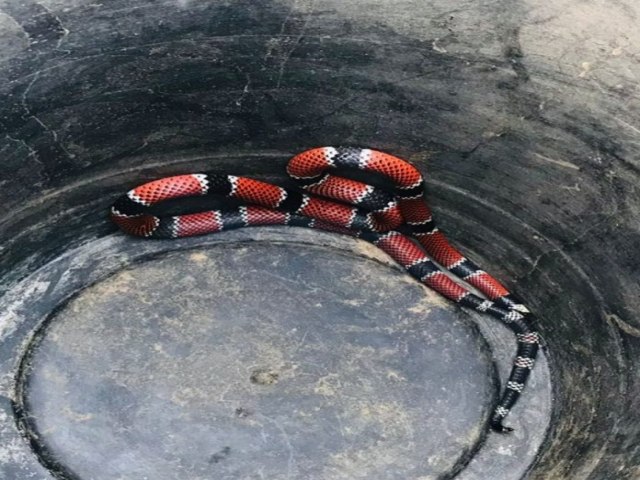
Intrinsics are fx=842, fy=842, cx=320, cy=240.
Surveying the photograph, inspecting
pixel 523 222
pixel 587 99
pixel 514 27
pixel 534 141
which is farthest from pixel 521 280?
pixel 514 27

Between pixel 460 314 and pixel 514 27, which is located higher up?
pixel 514 27

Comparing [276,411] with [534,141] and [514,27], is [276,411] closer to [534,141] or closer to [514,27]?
[534,141]

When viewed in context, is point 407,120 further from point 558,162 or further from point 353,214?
point 558,162

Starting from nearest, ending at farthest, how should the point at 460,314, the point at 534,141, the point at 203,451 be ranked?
the point at 203,451 → the point at 534,141 → the point at 460,314

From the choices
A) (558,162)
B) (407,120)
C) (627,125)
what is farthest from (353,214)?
(627,125)

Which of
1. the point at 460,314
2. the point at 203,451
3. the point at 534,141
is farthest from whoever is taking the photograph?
the point at 460,314

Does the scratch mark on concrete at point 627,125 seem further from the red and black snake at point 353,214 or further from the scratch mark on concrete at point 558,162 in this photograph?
the red and black snake at point 353,214
